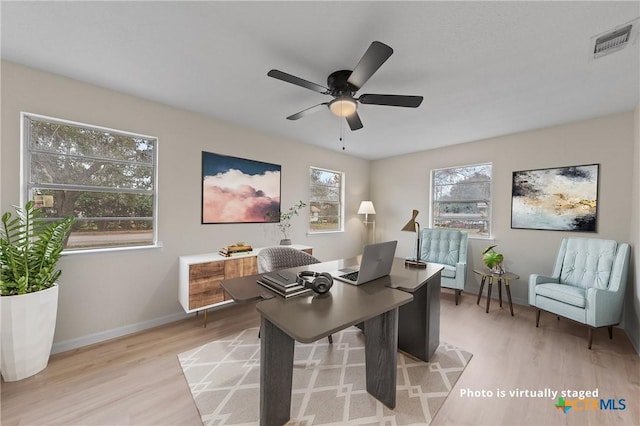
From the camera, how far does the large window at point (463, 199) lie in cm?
392

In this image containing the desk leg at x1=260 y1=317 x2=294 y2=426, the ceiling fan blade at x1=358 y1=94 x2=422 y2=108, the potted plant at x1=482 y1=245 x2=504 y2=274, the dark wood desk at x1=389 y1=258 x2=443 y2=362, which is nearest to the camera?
the desk leg at x1=260 y1=317 x2=294 y2=426

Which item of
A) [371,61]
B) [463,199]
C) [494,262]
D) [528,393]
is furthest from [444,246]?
[371,61]

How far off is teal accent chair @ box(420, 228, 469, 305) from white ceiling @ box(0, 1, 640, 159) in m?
1.91

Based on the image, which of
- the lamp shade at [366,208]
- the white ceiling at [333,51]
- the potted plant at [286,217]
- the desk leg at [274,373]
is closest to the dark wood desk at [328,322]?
the desk leg at [274,373]

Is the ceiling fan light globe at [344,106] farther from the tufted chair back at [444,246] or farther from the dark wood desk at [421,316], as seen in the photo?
the tufted chair back at [444,246]

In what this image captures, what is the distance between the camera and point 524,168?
3480 millimetres

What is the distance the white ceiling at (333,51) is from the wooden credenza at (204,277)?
178cm

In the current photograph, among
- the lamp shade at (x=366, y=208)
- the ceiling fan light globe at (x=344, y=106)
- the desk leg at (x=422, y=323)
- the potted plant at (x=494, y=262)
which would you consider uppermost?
the ceiling fan light globe at (x=344, y=106)

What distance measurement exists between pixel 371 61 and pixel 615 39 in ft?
5.53

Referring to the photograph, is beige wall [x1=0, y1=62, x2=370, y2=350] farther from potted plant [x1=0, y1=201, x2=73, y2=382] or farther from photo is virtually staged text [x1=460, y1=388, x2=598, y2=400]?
photo is virtually staged text [x1=460, y1=388, x2=598, y2=400]

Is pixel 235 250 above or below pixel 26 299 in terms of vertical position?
above

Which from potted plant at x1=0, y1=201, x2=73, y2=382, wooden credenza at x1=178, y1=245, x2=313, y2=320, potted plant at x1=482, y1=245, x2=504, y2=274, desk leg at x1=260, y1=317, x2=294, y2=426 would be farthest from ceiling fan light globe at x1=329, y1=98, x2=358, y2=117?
potted plant at x1=482, y1=245, x2=504, y2=274

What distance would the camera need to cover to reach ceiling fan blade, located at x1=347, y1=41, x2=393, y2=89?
1.37 m

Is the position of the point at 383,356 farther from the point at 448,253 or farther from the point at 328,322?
the point at 448,253
